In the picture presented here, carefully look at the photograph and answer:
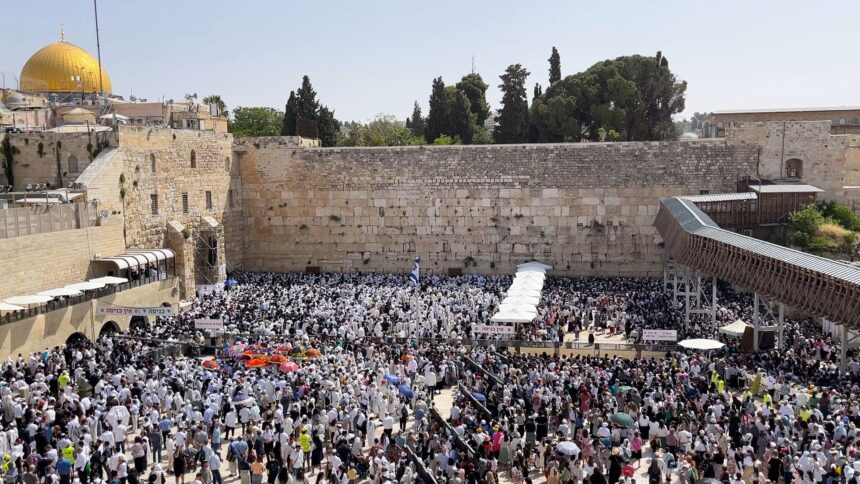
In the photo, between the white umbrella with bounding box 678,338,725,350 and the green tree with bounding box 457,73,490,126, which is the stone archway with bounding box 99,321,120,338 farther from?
the green tree with bounding box 457,73,490,126

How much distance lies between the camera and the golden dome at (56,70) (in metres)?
38.7

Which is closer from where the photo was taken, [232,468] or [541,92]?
[232,468]

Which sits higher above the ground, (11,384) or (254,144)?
(254,144)

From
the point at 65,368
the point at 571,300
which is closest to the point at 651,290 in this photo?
the point at 571,300

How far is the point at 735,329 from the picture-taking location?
20703 mm

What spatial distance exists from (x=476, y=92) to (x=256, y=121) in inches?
599

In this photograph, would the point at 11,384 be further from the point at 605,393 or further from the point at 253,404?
the point at 605,393

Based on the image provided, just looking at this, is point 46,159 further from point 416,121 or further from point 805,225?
point 416,121

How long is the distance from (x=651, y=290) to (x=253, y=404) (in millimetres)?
17290

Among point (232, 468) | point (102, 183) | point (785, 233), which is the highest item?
point (102, 183)

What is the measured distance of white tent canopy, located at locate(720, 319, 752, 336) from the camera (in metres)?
20.6

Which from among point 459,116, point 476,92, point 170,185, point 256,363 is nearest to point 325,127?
point 459,116

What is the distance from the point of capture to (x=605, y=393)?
15039 mm

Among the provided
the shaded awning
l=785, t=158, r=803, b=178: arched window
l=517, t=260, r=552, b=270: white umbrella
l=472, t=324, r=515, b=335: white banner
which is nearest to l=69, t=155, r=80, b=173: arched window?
the shaded awning
